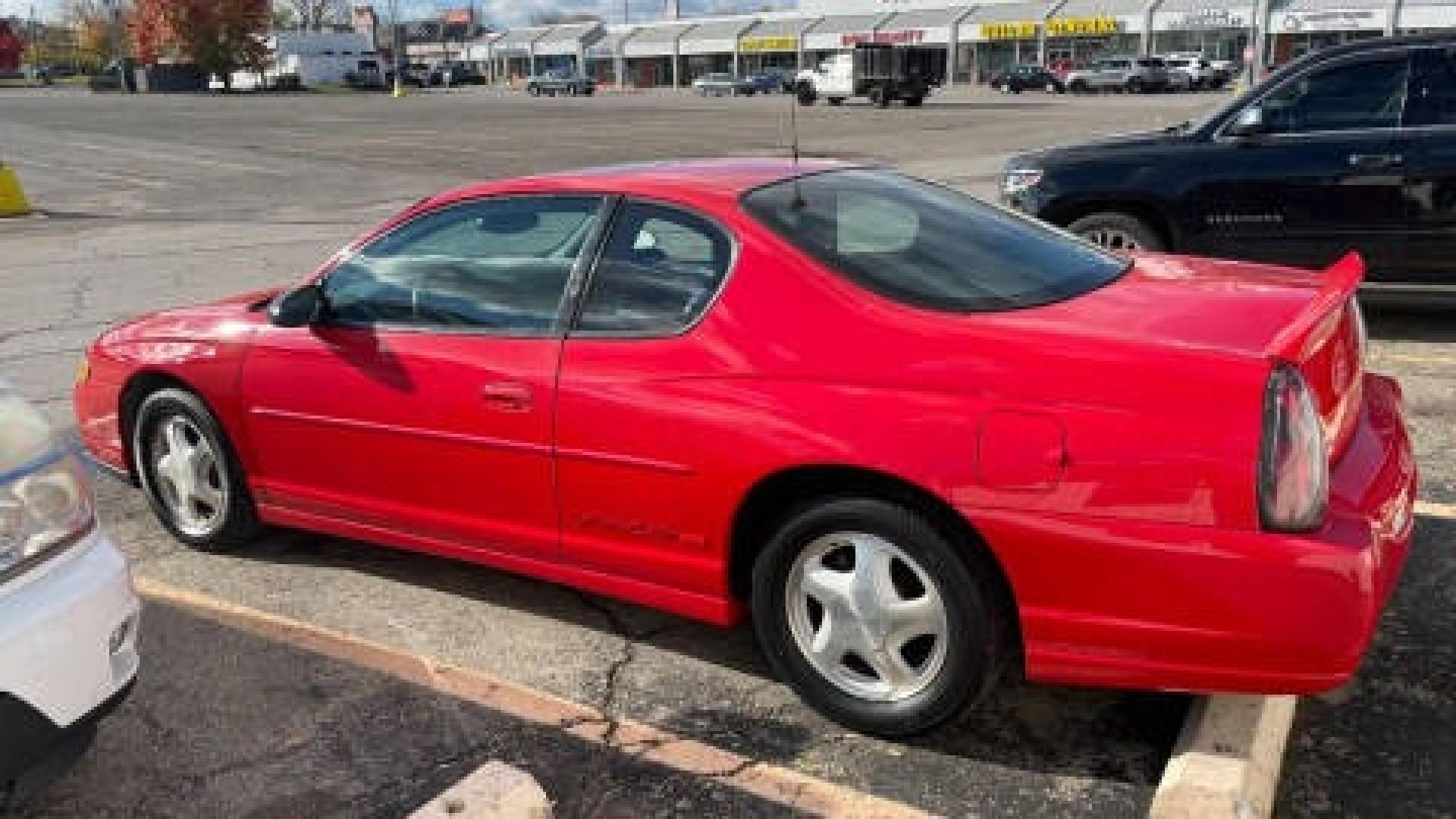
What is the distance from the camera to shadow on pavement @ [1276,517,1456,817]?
3012mm

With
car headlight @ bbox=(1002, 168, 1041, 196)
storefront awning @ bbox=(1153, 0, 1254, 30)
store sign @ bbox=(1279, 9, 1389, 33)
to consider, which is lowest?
car headlight @ bbox=(1002, 168, 1041, 196)

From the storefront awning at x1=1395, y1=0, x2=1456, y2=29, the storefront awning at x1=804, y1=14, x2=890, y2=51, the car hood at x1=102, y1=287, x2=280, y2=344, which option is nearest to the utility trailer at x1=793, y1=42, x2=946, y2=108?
the storefront awning at x1=1395, y1=0, x2=1456, y2=29

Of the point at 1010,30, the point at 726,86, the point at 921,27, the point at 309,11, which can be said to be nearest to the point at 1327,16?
the point at 1010,30

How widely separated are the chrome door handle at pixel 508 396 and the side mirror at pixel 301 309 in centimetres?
78

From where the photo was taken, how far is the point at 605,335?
143 inches

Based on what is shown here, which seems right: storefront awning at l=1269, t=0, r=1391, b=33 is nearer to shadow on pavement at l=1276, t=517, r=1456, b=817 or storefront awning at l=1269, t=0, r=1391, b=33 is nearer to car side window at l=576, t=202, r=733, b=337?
shadow on pavement at l=1276, t=517, r=1456, b=817

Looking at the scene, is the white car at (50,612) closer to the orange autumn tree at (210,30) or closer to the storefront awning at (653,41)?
the orange autumn tree at (210,30)

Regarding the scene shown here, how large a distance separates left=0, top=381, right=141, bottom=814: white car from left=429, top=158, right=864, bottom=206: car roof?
158cm

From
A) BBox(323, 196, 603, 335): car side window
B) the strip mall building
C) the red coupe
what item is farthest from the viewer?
the strip mall building

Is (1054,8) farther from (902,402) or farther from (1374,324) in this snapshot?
(902,402)

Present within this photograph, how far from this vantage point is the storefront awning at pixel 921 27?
8031 cm

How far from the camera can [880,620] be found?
3.24 m

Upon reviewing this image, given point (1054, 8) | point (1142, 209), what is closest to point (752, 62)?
point (1054, 8)

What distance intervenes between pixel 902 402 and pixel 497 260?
1519mm
